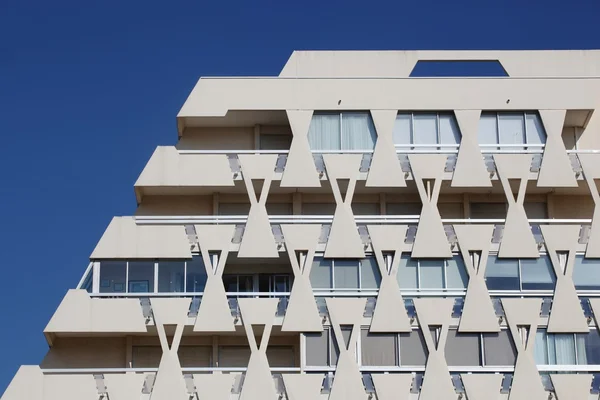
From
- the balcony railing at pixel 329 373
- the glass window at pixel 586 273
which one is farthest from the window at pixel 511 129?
the balcony railing at pixel 329 373

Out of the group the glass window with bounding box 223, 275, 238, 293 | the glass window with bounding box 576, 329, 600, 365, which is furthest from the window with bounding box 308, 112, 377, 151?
the glass window with bounding box 576, 329, 600, 365

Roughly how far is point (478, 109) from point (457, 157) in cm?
228

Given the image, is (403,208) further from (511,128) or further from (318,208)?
(511,128)

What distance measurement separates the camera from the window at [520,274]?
60469 mm

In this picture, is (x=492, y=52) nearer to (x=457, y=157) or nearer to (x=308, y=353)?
(x=457, y=157)

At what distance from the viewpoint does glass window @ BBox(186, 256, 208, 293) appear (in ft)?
198

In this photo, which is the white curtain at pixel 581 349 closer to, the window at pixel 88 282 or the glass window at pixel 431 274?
the glass window at pixel 431 274

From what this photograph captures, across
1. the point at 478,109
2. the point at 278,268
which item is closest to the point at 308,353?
the point at 278,268

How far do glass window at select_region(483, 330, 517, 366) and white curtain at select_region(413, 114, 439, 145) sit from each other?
27.5ft

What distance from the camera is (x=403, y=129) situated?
206 feet

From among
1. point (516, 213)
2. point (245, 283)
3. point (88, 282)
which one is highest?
point (516, 213)

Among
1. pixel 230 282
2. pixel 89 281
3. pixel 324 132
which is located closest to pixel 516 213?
pixel 324 132

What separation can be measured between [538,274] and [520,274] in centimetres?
73

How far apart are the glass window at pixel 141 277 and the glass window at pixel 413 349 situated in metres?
10.0
